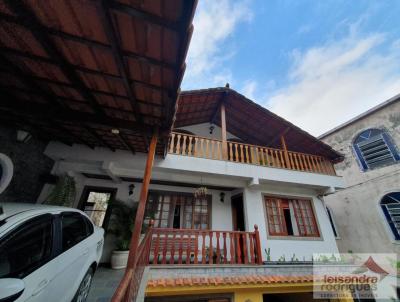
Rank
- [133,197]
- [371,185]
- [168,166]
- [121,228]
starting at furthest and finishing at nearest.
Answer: [371,185] < [133,197] < [121,228] < [168,166]

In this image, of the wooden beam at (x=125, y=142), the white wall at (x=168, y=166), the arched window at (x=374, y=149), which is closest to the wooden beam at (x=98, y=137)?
the white wall at (x=168, y=166)

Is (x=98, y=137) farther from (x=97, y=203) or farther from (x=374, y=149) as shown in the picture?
(x=374, y=149)

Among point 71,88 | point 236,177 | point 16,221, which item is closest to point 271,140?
point 236,177

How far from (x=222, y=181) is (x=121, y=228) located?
3.80 m

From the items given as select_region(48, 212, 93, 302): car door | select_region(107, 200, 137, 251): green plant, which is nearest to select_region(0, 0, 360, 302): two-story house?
select_region(107, 200, 137, 251): green plant

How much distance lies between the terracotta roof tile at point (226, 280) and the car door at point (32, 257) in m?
2.81

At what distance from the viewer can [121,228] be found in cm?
563

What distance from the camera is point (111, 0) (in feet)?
4.88

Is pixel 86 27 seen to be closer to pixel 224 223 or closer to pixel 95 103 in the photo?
pixel 95 103

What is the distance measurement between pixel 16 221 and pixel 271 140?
942 centimetres

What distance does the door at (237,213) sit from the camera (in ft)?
23.5

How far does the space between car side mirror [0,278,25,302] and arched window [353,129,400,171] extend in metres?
12.3

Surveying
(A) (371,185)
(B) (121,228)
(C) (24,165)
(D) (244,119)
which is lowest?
(B) (121,228)

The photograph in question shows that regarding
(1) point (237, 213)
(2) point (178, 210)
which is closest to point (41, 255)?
(2) point (178, 210)
